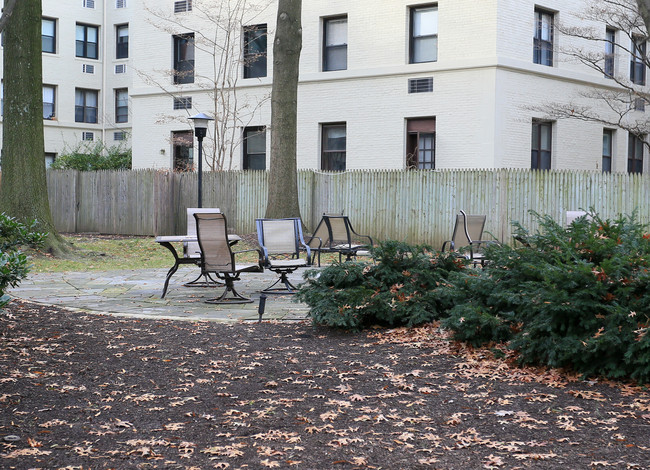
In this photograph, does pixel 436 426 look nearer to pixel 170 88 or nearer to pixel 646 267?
pixel 646 267

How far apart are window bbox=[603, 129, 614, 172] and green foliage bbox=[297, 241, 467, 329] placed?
1990 cm

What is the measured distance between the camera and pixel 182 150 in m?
29.1

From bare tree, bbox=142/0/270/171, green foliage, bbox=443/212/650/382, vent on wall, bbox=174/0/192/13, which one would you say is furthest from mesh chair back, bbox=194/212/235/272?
vent on wall, bbox=174/0/192/13

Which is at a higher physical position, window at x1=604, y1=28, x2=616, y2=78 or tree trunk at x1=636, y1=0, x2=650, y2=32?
window at x1=604, y1=28, x2=616, y2=78

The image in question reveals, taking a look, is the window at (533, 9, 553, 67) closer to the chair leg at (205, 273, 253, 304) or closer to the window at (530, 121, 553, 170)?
the window at (530, 121, 553, 170)

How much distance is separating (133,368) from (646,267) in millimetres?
3903

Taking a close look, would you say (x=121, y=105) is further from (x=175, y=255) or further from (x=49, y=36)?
(x=175, y=255)

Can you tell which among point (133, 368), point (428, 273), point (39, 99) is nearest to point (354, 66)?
point (39, 99)

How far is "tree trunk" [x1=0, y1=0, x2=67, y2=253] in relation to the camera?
616 inches

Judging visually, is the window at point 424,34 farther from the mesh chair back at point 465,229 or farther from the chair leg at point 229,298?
the chair leg at point 229,298

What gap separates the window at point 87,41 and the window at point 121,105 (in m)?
2.03

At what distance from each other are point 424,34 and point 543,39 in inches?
135

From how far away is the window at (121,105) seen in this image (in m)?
40.2

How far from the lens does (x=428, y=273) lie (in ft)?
26.4
